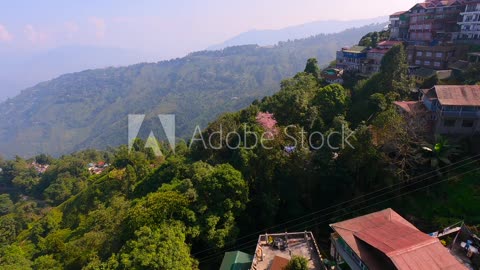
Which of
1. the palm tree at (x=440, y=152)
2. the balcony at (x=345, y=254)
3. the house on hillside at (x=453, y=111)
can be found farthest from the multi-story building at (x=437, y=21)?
the balcony at (x=345, y=254)

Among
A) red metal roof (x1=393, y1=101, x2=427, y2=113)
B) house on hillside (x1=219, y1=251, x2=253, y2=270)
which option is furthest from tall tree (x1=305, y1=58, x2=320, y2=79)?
house on hillside (x1=219, y1=251, x2=253, y2=270)

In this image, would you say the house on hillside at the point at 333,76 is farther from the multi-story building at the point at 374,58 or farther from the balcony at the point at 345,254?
the balcony at the point at 345,254

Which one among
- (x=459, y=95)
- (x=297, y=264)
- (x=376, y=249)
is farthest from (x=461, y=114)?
(x=297, y=264)

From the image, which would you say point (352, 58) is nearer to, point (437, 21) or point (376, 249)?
point (437, 21)

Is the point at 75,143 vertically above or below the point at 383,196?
below

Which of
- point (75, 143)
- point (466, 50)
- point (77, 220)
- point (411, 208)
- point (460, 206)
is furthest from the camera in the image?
point (75, 143)

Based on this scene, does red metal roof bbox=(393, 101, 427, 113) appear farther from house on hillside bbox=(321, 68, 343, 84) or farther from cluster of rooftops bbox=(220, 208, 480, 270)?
house on hillside bbox=(321, 68, 343, 84)

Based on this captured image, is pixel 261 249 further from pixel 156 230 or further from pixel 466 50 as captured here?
pixel 466 50

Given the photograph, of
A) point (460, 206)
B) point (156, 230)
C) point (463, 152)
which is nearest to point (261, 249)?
point (156, 230)
